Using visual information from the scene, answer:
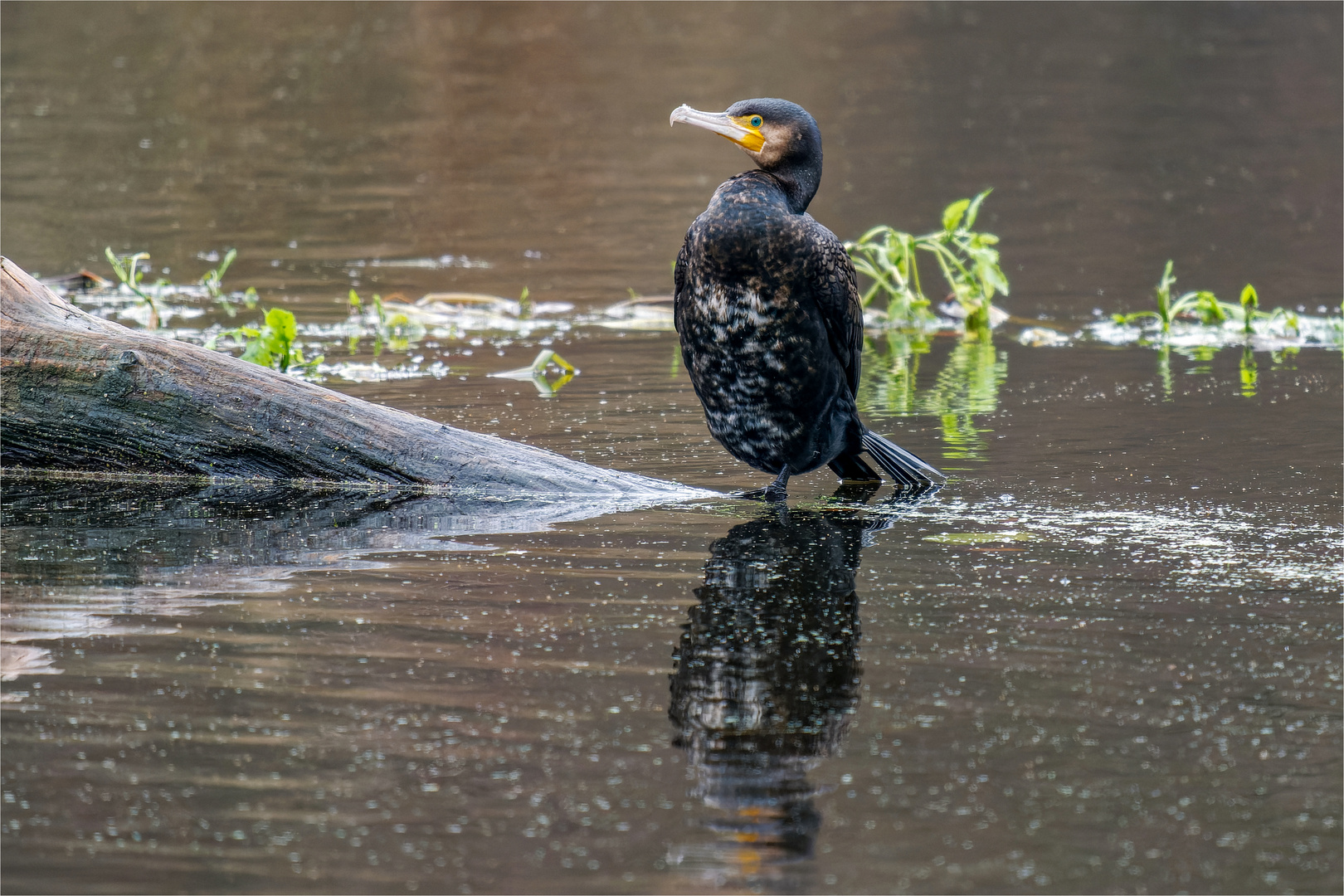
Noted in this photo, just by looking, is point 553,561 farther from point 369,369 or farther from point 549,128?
point 549,128

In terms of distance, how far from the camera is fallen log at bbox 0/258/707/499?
512 cm

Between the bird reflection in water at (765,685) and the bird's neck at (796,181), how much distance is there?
1105mm

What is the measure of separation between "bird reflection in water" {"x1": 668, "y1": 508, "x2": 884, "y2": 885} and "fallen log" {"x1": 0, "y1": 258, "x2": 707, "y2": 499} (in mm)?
889

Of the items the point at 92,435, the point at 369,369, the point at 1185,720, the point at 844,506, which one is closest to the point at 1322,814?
the point at 1185,720

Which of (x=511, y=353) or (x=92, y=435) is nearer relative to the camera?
(x=92, y=435)

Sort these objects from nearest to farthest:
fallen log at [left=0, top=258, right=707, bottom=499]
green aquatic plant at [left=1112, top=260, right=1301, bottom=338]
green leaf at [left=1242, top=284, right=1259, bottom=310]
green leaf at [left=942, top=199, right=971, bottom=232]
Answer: fallen log at [left=0, top=258, right=707, bottom=499] < green leaf at [left=942, top=199, right=971, bottom=232] < green leaf at [left=1242, top=284, right=1259, bottom=310] < green aquatic plant at [left=1112, top=260, right=1301, bottom=338]

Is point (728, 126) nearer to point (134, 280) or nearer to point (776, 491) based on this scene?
point (776, 491)

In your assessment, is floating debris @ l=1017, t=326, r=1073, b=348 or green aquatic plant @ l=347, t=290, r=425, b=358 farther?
floating debris @ l=1017, t=326, r=1073, b=348

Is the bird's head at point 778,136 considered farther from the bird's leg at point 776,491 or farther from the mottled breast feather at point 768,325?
the bird's leg at point 776,491

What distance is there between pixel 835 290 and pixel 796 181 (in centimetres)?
41

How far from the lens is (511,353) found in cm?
818

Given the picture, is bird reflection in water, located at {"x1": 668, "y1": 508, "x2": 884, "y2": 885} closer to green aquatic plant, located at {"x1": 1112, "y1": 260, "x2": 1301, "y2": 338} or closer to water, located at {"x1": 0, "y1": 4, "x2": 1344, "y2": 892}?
water, located at {"x1": 0, "y1": 4, "x2": 1344, "y2": 892}

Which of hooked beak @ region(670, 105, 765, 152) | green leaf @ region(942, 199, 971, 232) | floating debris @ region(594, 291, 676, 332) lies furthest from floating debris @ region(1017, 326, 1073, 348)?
hooked beak @ region(670, 105, 765, 152)

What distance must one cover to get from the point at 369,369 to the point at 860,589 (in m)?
4.09
